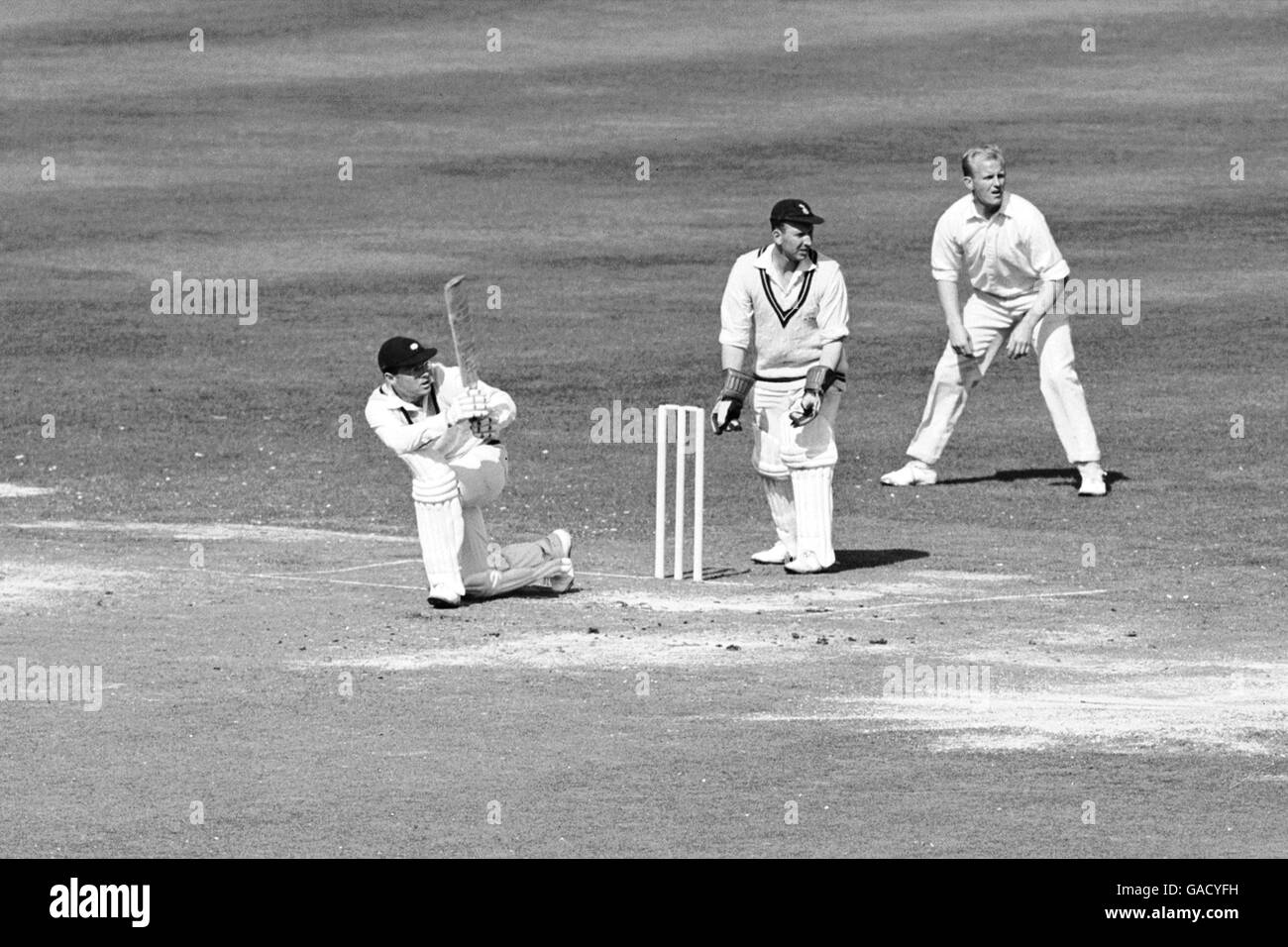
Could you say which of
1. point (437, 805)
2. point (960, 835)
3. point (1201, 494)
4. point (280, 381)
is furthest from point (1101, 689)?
point (280, 381)

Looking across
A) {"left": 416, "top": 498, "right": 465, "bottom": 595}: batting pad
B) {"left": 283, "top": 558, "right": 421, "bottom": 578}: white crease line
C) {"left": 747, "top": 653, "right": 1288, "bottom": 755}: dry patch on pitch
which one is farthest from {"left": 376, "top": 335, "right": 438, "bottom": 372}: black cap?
{"left": 747, "top": 653, "right": 1288, "bottom": 755}: dry patch on pitch

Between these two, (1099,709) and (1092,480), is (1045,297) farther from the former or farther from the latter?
(1099,709)

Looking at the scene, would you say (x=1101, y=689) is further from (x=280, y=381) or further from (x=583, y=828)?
(x=280, y=381)

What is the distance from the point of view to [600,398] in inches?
891

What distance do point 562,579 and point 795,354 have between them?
6.58 feet

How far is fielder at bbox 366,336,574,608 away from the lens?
13.8 metres

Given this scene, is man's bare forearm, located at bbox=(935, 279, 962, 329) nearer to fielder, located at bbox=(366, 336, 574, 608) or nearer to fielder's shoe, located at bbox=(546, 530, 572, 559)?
fielder's shoe, located at bbox=(546, 530, 572, 559)

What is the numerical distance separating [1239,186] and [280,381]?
15467 mm

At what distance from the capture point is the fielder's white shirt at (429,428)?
545 inches

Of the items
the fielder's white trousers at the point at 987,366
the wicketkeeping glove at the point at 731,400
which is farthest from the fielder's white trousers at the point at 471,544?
the fielder's white trousers at the point at 987,366

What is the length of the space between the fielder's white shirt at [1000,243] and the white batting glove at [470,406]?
554 centimetres

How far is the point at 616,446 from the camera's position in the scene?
20641 millimetres

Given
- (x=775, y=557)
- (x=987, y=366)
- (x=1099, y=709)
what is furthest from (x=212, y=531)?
(x=1099, y=709)

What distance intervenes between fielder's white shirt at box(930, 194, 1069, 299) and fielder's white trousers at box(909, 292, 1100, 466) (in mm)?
377
